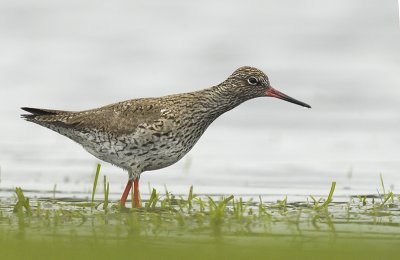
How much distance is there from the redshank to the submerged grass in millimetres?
702

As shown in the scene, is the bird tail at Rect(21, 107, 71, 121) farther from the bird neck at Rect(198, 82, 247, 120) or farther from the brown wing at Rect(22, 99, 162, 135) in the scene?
the bird neck at Rect(198, 82, 247, 120)

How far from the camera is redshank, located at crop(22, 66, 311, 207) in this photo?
1044 centimetres

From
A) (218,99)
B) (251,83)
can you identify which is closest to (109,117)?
(218,99)

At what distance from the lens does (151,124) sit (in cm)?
1048

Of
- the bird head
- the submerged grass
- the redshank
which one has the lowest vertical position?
Answer: the submerged grass

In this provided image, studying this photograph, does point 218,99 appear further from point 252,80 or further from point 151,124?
point 151,124

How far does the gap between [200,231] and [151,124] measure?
9.45ft

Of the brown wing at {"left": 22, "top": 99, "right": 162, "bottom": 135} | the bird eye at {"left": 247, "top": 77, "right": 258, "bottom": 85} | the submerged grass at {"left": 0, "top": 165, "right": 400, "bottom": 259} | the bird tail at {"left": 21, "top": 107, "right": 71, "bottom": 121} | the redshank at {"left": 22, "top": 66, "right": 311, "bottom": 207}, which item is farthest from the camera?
the bird tail at {"left": 21, "top": 107, "right": 71, "bottom": 121}

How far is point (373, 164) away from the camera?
15602 millimetres

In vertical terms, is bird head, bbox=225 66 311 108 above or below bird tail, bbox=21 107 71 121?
above

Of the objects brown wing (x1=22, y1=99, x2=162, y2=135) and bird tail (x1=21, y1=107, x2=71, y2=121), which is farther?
bird tail (x1=21, y1=107, x2=71, y2=121)

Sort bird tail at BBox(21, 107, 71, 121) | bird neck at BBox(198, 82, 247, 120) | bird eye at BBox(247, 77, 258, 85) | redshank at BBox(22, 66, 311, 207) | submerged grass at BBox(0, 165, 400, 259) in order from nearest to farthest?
1. submerged grass at BBox(0, 165, 400, 259)
2. redshank at BBox(22, 66, 311, 207)
3. bird neck at BBox(198, 82, 247, 120)
4. bird eye at BBox(247, 77, 258, 85)
5. bird tail at BBox(21, 107, 71, 121)

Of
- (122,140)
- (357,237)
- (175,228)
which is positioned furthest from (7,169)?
(357,237)

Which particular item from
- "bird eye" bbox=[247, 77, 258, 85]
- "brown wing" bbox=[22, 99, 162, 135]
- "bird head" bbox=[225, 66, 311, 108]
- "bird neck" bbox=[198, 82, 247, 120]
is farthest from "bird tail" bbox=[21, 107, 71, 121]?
"bird eye" bbox=[247, 77, 258, 85]
